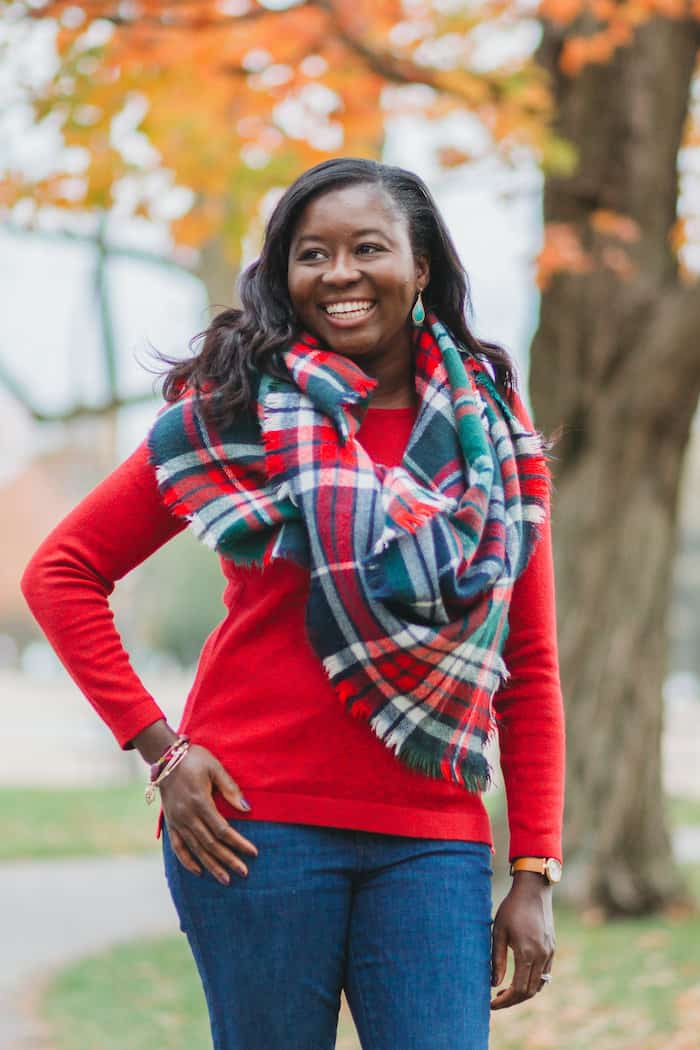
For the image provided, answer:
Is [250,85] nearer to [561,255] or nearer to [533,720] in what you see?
[561,255]

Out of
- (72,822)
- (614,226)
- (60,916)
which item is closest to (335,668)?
(614,226)

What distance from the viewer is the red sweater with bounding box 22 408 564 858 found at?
2279mm

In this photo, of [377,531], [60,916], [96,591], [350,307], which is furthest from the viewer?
[60,916]

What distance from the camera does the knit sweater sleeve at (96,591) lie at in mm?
2334

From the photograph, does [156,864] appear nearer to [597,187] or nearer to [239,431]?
[597,187]

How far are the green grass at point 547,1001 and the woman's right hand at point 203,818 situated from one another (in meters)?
3.45

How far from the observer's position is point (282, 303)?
99.9 inches

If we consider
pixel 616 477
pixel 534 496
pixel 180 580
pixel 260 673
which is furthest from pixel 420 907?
pixel 180 580

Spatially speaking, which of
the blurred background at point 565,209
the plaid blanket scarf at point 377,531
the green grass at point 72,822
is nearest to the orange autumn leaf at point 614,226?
the blurred background at point 565,209

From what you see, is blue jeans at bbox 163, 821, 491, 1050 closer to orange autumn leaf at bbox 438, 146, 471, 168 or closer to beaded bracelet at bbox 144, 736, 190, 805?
beaded bracelet at bbox 144, 736, 190, 805

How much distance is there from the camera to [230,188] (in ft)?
25.2

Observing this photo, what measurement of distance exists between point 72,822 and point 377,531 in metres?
10.2

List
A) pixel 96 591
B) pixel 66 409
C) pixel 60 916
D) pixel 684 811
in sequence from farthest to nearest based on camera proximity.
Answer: pixel 684 811 → pixel 66 409 → pixel 60 916 → pixel 96 591

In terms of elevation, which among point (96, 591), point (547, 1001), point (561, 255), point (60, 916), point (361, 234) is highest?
point (561, 255)
